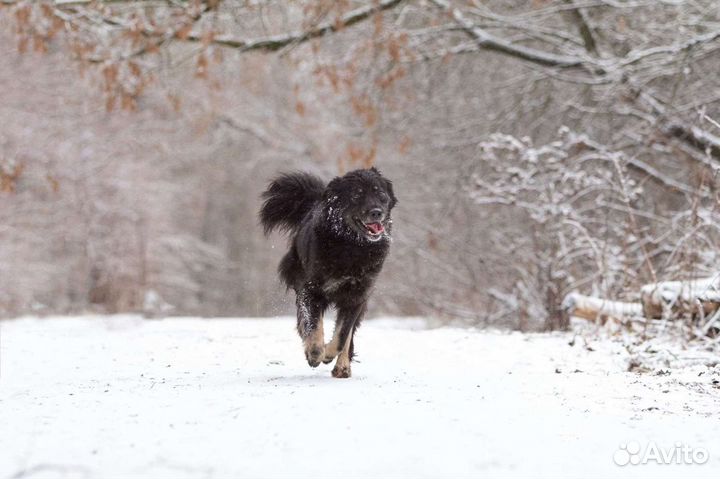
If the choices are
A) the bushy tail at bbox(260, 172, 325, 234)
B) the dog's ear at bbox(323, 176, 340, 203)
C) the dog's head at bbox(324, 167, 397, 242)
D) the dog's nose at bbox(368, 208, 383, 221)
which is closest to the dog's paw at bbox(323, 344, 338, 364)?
the dog's head at bbox(324, 167, 397, 242)

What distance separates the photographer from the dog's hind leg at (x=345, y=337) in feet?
19.6

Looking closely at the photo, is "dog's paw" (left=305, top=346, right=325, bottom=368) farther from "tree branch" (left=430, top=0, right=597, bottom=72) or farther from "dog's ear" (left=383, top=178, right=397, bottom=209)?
"tree branch" (left=430, top=0, right=597, bottom=72)

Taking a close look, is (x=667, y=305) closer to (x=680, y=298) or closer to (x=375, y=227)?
(x=680, y=298)

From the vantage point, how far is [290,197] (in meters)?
7.15

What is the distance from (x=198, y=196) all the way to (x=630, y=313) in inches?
1200

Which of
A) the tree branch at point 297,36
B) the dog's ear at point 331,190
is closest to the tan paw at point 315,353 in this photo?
the dog's ear at point 331,190

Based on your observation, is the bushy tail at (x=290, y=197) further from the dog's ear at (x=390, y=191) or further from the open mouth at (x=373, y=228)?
the open mouth at (x=373, y=228)

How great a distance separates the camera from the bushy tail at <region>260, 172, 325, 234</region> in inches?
281

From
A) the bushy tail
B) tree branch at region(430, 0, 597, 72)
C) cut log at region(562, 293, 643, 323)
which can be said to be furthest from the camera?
tree branch at region(430, 0, 597, 72)

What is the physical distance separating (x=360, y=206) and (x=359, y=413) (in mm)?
2149

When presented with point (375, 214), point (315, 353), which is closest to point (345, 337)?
point (315, 353)

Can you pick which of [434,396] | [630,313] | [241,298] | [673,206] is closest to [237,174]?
[241,298]

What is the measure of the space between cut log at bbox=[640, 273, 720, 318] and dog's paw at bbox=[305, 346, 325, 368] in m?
3.28

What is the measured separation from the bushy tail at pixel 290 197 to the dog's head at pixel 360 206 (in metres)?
0.80
